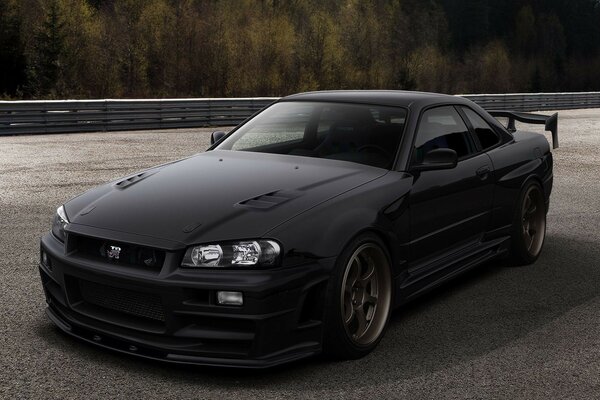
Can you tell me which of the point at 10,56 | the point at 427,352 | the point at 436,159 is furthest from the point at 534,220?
the point at 10,56

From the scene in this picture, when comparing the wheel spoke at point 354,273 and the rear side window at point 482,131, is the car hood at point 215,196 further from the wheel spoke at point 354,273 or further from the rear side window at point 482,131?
Result: the rear side window at point 482,131

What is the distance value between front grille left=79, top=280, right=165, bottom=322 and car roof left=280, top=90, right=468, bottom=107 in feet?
7.61

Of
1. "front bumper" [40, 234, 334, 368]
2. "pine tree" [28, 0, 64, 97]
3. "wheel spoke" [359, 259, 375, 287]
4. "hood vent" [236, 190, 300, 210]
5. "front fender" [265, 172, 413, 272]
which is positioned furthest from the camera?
"pine tree" [28, 0, 64, 97]

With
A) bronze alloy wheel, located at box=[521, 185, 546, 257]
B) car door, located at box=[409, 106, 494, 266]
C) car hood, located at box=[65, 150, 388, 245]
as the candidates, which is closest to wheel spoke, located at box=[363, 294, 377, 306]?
car door, located at box=[409, 106, 494, 266]

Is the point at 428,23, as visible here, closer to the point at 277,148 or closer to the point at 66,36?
the point at 66,36

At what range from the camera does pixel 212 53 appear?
185ft

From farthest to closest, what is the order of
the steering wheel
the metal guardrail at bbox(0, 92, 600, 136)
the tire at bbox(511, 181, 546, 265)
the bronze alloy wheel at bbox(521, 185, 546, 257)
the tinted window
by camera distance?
1. the metal guardrail at bbox(0, 92, 600, 136)
2. the bronze alloy wheel at bbox(521, 185, 546, 257)
3. the tire at bbox(511, 181, 546, 265)
4. the tinted window
5. the steering wheel

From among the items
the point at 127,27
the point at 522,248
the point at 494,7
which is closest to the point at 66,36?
the point at 127,27

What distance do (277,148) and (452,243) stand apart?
1.36m

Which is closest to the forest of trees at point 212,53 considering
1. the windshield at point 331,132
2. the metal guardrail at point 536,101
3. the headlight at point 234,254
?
the metal guardrail at point 536,101

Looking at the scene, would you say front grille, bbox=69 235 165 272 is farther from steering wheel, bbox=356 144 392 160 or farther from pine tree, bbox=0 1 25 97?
pine tree, bbox=0 1 25 97

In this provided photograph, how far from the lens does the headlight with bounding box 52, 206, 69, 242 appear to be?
4.40m

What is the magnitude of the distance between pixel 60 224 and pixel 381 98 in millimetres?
2370

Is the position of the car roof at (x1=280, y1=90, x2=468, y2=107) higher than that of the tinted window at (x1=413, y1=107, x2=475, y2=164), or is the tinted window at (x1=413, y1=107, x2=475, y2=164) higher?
the car roof at (x1=280, y1=90, x2=468, y2=107)
